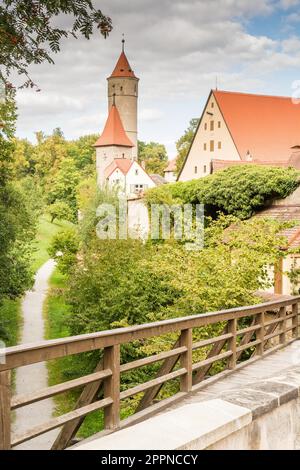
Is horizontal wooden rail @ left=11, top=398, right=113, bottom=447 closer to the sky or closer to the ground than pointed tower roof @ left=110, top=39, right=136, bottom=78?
closer to the ground

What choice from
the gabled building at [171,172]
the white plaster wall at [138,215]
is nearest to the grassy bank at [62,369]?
the white plaster wall at [138,215]

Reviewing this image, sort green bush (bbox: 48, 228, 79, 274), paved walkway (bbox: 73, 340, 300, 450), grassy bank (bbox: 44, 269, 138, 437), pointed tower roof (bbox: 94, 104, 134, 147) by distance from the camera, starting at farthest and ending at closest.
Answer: pointed tower roof (bbox: 94, 104, 134, 147)
green bush (bbox: 48, 228, 79, 274)
grassy bank (bbox: 44, 269, 138, 437)
paved walkway (bbox: 73, 340, 300, 450)

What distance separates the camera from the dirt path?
13.9 metres

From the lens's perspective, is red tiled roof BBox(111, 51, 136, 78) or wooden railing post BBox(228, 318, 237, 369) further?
red tiled roof BBox(111, 51, 136, 78)

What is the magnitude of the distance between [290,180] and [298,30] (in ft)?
43.7

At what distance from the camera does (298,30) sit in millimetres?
10859

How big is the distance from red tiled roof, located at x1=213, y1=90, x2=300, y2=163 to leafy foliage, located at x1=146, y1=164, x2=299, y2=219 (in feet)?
56.6

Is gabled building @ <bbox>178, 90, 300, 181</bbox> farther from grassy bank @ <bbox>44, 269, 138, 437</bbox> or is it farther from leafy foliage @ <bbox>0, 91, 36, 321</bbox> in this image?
leafy foliage @ <bbox>0, 91, 36, 321</bbox>

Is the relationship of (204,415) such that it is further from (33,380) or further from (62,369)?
(62,369)

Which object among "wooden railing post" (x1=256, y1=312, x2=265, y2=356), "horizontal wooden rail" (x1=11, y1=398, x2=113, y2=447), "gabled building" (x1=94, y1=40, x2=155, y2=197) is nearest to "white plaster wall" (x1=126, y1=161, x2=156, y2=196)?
"gabled building" (x1=94, y1=40, x2=155, y2=197)

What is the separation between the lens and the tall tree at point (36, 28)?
5.56 metres

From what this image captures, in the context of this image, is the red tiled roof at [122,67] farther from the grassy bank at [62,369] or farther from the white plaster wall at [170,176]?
the grassy bank at [62,369]

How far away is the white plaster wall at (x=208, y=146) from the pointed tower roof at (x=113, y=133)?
23058mm

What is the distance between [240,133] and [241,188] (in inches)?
829
